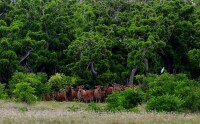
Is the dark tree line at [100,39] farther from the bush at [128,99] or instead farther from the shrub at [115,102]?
the bush at [128,99]

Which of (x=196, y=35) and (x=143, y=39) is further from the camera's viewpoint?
(x=196, y=35)

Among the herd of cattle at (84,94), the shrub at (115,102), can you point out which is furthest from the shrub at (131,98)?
the herd of cattle at (84,94)

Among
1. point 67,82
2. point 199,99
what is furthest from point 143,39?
point 199,99

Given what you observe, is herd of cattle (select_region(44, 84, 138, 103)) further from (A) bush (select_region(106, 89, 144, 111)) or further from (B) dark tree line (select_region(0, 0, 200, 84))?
(A) bush (select_region(106, 89, 144, 111))

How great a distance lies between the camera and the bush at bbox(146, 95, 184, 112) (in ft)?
51.9

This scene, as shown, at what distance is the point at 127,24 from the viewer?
32219 millimetres

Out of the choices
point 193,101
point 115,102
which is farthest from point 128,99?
point 193,101

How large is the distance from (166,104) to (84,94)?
430 inches

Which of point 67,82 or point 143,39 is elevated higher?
point 143,39

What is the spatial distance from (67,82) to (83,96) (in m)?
2.11

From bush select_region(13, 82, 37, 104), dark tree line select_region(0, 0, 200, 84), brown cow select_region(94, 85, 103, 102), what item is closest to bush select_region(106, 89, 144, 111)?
bush select_region(13, 82, 37, 104)

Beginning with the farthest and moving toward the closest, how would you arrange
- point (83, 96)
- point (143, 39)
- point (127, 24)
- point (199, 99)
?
point (127, 24) < point (143, 39) < point (83, 96) < point (199, 99)

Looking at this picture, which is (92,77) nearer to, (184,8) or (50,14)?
(50,14)

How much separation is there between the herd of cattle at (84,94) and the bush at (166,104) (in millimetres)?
9713
